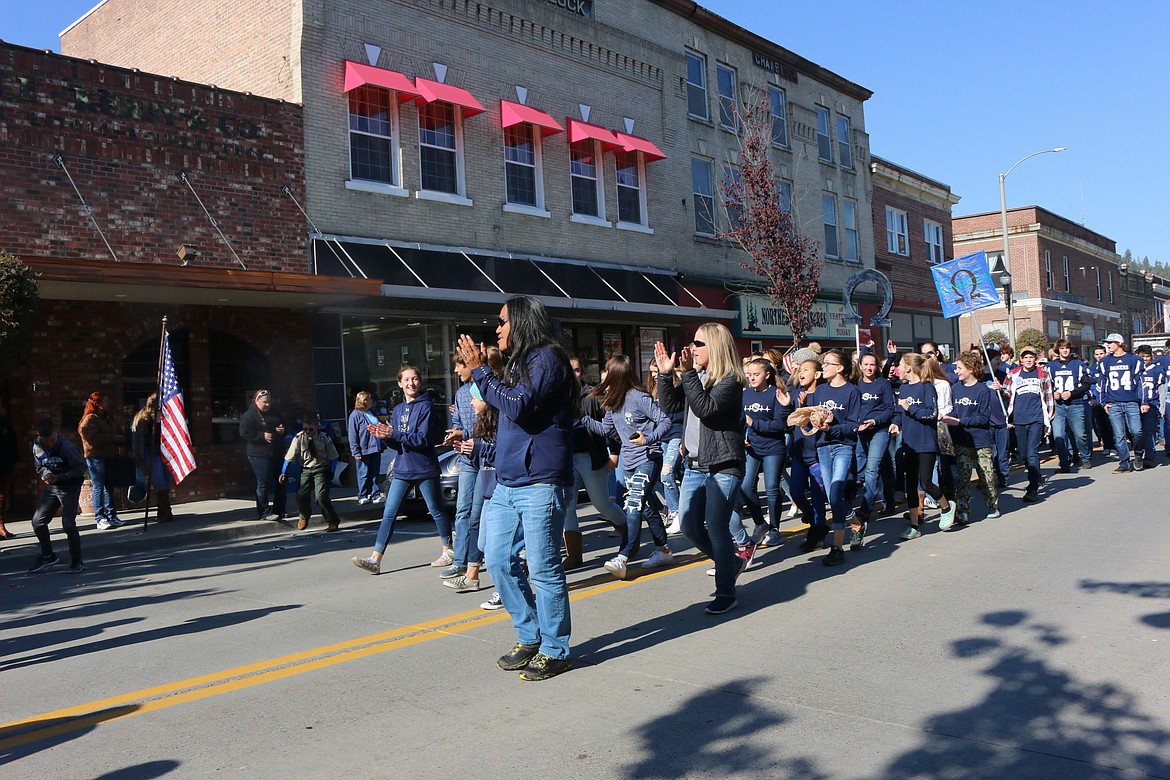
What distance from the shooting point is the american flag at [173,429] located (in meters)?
12.2

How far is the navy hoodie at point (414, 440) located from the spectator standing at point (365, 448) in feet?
2.33

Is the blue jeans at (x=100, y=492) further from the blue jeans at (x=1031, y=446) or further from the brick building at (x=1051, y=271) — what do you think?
the brick building at (x=1051, y=271)

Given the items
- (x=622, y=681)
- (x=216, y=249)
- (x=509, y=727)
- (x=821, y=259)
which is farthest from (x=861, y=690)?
(x=821, y=259)

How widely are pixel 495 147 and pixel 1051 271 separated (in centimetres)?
3633

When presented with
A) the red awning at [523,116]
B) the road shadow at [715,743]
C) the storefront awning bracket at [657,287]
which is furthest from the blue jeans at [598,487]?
the storefront awning bracket at [657,287]

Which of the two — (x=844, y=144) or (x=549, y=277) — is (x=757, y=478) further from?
Result: (x=844, y=144)

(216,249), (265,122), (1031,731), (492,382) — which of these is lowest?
(1031,731)

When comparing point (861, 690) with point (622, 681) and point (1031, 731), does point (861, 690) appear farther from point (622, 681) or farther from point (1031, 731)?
point (622, 681)

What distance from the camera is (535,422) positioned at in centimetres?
520

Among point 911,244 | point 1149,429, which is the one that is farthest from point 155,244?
point 911,244

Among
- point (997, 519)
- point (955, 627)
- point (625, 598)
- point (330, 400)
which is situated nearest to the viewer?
point (955, 627)

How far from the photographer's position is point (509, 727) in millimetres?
4426

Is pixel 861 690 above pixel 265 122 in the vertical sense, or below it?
below

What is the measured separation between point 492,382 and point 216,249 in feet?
36.9
